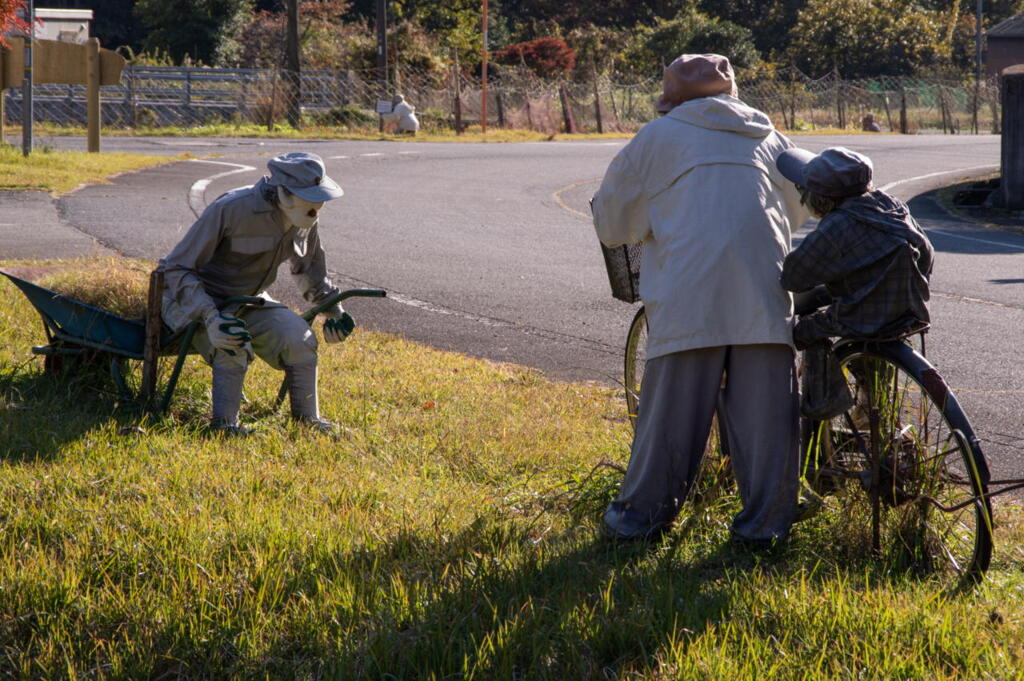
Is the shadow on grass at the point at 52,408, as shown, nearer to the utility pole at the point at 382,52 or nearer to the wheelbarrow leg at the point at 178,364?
the wheelbarrow leg at the point at 178,364

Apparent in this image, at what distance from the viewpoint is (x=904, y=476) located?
12.7 ft

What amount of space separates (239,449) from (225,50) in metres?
48.8

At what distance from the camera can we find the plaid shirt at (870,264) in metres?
3.71

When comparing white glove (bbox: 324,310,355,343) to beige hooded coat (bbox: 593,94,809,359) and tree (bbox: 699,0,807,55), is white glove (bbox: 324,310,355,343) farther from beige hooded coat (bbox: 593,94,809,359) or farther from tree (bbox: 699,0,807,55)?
tree (bbox: 699,0,807,55)

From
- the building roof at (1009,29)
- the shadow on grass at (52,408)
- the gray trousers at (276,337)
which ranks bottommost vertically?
the shadow on grass at (52,408)

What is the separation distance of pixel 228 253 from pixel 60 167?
14042 millimetres

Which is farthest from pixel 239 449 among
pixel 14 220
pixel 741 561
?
pixel 14 220

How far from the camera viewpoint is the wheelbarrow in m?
5.36

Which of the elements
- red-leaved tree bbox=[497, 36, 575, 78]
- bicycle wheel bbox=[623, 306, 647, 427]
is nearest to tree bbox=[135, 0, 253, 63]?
red-leaved tree bbox=[497, 36, 575, 78]

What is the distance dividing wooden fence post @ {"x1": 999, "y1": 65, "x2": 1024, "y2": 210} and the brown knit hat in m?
14.1

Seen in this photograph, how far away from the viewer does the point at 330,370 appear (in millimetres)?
6672

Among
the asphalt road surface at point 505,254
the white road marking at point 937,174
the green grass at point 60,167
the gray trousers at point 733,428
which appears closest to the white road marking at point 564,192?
the asphalt road surface at point 505,254

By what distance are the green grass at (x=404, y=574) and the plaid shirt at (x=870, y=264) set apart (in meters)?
0.78

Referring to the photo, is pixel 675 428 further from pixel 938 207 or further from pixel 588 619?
pixel 938 207
